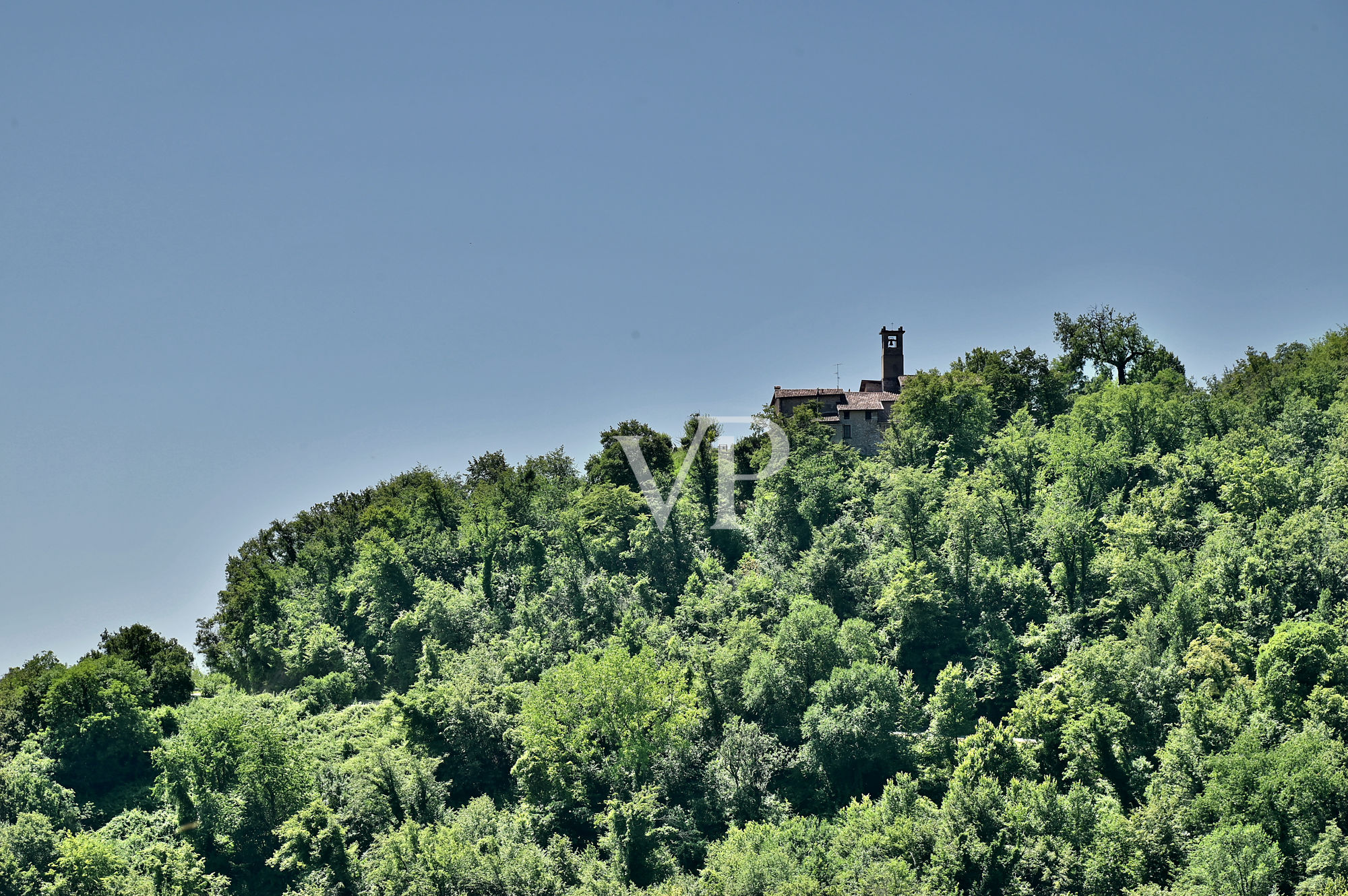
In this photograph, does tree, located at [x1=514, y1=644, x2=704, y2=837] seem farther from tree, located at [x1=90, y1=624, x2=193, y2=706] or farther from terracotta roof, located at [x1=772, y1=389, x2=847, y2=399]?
terracotta roof, located at [x1=772, y1=389, x2=847, y2=399]

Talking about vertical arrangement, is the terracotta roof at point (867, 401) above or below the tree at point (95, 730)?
above

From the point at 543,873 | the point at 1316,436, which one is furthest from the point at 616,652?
the point at 1316,436

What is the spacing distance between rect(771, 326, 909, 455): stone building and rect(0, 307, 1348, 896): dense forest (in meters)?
4.60

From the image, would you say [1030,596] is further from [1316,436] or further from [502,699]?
[502,699]

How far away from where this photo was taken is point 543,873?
187 feet

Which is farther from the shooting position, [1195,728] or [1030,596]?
[1030,596]

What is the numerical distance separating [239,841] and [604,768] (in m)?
19.3

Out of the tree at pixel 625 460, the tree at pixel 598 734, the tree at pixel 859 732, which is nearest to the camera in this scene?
the tree at pixel 859 732

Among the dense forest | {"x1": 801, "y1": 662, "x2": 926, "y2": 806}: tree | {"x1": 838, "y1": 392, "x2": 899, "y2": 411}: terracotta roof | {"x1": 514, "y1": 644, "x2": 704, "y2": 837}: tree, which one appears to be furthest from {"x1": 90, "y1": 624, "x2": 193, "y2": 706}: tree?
{"x1": 838, "y1": 392, "x2": 899, "y2": 411}: terracotta roof

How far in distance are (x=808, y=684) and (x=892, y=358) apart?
4012 centimetres

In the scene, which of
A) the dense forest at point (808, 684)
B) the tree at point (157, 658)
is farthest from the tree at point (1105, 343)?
the tree at point (157, 658)

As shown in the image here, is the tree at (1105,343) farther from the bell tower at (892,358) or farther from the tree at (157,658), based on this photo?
the tree at (157,658)

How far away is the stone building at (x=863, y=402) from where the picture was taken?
314 ft

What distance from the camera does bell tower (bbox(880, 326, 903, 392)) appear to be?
9994cm
